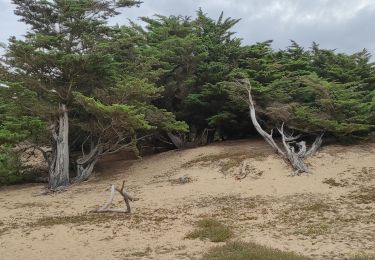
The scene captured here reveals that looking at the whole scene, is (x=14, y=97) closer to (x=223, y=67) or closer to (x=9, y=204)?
(x=9, y=204)

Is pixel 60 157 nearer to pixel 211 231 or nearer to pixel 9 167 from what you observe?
pixel 9 167

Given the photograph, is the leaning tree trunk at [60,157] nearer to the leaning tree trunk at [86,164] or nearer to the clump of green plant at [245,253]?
the leaning tree trunk at [86,164]

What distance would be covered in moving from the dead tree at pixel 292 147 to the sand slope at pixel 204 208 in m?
0.33

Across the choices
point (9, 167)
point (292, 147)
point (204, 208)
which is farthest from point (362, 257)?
point (9, 167)

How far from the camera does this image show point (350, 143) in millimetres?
17875

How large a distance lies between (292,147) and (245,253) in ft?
31.7

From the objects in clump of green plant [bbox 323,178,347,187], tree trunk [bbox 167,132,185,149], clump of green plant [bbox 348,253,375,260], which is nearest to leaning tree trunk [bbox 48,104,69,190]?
tree trunk [bbox 167,132,185,149]

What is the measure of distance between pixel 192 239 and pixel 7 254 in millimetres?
3867

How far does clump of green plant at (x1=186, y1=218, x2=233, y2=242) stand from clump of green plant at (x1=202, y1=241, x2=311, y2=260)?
25.6 inches

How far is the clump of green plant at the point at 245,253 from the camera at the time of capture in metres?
8.00

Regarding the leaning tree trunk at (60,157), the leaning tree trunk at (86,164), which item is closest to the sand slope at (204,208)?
the leaning tree trunk at (86,164)

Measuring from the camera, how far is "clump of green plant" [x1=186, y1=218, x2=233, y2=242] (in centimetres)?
972

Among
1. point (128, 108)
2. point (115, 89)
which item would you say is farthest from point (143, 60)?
point (128, 108)

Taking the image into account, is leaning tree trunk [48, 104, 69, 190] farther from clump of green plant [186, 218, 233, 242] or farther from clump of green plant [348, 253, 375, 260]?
clump of green plant [348, 253, 375, 260]
